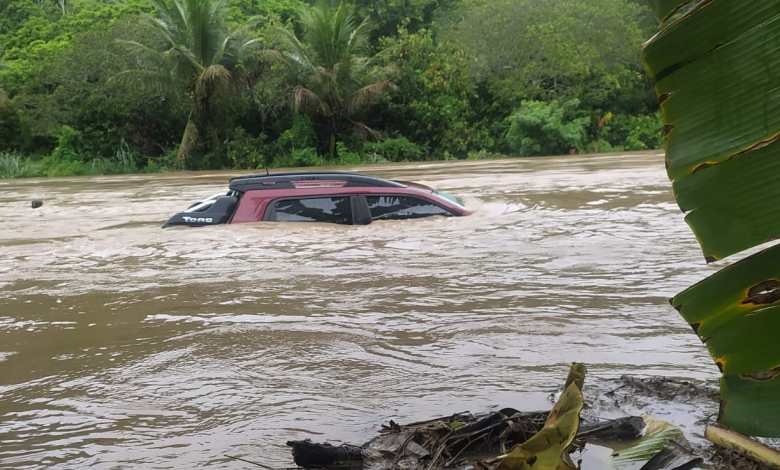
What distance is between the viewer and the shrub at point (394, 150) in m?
34.2

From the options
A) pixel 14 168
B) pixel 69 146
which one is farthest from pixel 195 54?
pixel 14 168

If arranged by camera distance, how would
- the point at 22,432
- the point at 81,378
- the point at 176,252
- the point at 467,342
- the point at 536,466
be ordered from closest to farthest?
1. the point at 536,466
2. the point at 22,432
3. the point at 81,378
4. the point at 467,342
5. the point at 176,252

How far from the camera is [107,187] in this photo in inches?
925

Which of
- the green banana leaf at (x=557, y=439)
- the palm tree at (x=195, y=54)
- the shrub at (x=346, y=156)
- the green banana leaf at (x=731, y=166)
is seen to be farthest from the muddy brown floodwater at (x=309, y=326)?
the shrub at (x=346, y=156)

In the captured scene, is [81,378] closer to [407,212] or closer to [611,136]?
[407,212]

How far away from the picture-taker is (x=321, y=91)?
110ft

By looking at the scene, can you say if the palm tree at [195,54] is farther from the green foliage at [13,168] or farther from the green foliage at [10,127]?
the green foliage at [10,127]

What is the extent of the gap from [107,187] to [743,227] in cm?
2323

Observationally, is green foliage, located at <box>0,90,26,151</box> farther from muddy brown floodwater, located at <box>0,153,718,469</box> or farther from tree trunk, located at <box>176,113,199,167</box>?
muddy brown floodwater, located at <box>0,153,718,469</box>

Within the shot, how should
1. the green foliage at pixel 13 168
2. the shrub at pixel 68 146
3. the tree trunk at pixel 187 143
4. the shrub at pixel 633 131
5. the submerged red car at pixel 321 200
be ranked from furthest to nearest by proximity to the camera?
the shrub at pixel 68 146, the shrub at pixel 633 131, the green foliage at pixel 13 168, the tree trunk at pixel 187 143, the submerged red car at pixel 321 200

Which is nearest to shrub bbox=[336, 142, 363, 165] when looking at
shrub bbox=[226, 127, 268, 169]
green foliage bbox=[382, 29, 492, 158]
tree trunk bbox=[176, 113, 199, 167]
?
green foliage bbox=[382, 29, 492, 158]

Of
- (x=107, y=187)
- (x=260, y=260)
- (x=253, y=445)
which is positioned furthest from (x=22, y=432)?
(x=107, y=187)

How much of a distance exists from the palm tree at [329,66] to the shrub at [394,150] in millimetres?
855

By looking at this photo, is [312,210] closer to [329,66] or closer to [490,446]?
[490,446]
